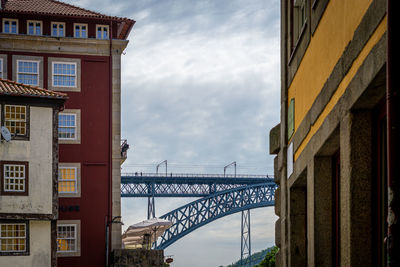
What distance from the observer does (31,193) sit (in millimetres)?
35469

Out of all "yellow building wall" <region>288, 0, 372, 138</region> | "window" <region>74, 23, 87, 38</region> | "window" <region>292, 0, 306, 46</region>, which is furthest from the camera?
"window" <region>74, 23, 87, 38</region>

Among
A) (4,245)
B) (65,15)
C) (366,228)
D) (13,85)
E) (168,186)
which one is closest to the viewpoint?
(366,228)

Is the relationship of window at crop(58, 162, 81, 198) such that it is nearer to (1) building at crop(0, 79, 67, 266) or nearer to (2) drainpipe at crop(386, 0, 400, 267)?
(1) building at crop(0, 79, 67, 266)

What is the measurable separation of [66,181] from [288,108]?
29.7 metres

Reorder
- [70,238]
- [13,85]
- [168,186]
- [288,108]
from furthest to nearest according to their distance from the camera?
[168,186] < [70,238] < [13,85] < [288,108]

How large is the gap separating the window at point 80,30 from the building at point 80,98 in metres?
0.01

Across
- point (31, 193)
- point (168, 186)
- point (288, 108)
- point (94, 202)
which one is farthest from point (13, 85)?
point (168, 186)

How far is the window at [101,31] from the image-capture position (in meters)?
44.6

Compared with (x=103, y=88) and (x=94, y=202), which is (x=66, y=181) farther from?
(x=103, y=88)

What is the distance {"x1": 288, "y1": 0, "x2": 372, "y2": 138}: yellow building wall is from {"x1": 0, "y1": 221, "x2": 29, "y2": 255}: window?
2464 cm

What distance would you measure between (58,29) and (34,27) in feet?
4.09

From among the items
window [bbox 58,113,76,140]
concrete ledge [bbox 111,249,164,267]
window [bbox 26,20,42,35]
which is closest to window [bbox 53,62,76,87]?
window [bbox 58,113,76,140]

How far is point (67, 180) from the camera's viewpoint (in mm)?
41750

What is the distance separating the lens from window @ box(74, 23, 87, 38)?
44.3m
